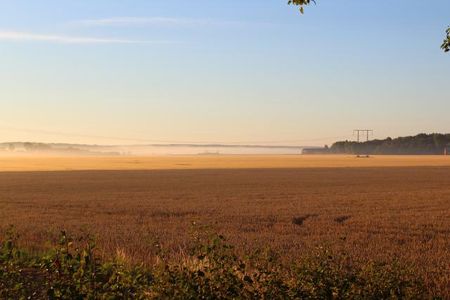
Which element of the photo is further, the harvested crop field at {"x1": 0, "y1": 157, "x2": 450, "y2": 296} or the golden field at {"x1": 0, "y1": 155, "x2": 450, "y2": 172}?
the golden field at {"x1": 0, "y1": 155, "x2": 450, "y2": 172}

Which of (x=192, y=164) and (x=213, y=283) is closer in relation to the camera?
(x=213, y=283)

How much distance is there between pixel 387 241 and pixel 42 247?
10.4m

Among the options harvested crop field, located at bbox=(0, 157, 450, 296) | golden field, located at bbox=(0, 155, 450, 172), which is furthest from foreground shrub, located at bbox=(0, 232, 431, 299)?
golden field, located at bbox=(0, 155, 450, 172)

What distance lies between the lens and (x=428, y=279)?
12.5 metres

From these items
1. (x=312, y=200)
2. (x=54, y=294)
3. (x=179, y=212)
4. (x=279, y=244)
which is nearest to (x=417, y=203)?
(x=312, y=200)

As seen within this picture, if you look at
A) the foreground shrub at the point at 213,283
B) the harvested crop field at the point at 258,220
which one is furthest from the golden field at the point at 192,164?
the foreground shrub at the point at 213,283

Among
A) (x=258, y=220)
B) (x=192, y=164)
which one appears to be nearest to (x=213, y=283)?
(x=258, y=220)

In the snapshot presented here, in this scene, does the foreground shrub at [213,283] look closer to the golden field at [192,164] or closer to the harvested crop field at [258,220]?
the harvested crop field at [258,220]

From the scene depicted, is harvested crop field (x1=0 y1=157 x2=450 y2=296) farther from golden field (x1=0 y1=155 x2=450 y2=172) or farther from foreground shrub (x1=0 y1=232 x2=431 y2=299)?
golden field (x1=0 y1=155 x2=450 y2=172)

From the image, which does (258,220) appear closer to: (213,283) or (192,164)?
(213,283)

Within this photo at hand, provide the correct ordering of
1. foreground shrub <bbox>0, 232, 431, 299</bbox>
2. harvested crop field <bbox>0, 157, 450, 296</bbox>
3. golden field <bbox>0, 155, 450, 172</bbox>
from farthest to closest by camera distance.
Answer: golden field <bbox>0, 155, 450, 172</bbox> < harvested crop field <bbox>0, 157, 450, 296</bbox> < foreground shrub <bbox>0, 232, 431, 299</bbox>

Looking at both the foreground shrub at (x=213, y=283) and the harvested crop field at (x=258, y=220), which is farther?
the harvested crop field at (x=258, y=220)

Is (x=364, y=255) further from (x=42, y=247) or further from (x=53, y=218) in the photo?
(x=53, y=218)

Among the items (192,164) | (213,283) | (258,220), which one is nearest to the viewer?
(213,283)
